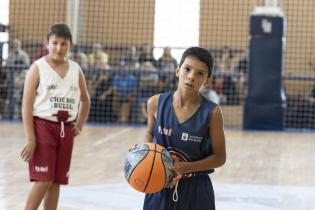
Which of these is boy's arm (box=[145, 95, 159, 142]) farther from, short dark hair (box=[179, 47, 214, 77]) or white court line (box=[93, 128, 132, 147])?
white court line (box=[93, 128, 132, 147])

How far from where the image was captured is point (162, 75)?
12.3 metres

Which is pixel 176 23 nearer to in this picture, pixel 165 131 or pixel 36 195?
pixel 36 195

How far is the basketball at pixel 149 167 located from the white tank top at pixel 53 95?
1297mm

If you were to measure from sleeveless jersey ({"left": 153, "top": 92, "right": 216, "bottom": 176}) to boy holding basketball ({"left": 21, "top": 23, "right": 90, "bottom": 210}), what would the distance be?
1.23m

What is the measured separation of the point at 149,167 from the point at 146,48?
33.8ft

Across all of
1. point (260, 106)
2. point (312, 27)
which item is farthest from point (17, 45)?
point (312, 27)

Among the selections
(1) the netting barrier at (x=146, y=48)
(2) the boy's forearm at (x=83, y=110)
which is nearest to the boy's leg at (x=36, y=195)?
(2) the boy's forearm at (x=83, y=110)

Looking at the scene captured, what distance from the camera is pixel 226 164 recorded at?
757 cm

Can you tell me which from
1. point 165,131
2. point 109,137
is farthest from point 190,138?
point 109,137

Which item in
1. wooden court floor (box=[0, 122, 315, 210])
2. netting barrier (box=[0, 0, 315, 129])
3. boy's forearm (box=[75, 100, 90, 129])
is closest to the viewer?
boy's forearm (box=[75, 100, 90, 129])

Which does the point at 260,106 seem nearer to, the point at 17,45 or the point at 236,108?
the point at 236,108

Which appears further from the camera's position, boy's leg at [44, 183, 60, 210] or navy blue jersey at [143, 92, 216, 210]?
boy's leg at [44, 183, 60, 210]

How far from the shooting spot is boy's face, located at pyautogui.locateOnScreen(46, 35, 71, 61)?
4.22m

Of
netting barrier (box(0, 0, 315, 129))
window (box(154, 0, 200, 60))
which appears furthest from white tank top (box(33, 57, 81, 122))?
window (box(154, 0, 200, 60))
